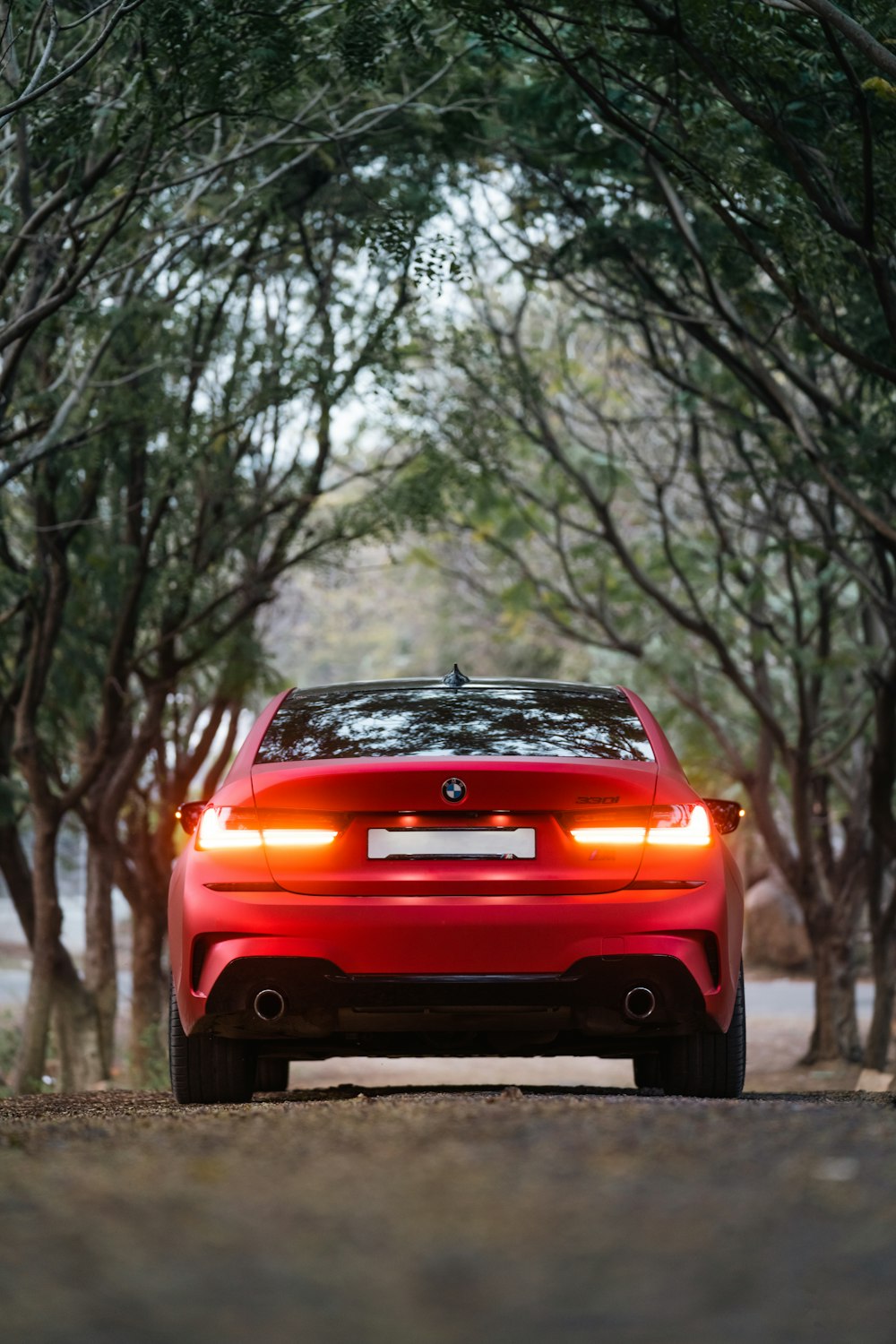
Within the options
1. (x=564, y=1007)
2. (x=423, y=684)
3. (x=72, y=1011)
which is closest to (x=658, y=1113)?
(x=564, y=1007)

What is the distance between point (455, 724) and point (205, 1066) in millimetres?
1512

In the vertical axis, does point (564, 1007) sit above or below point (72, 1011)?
above

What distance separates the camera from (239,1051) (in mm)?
→ 5812

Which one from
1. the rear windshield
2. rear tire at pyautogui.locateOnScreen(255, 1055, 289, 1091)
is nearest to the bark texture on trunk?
rear tire at pyautogui.locateOnScreen(255, 1055, 289, 1091)

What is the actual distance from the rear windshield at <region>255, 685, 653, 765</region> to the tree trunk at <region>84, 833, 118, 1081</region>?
1178cm

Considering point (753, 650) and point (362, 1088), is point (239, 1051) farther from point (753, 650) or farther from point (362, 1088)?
point (753, 650)

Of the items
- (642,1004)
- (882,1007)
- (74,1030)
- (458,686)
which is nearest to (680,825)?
(642,1004)

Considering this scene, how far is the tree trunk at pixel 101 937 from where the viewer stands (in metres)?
17.6

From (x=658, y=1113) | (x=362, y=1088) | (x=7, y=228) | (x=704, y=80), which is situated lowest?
(x=362, y=1088)

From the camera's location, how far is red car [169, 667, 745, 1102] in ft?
17.2

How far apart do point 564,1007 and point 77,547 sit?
10971mm

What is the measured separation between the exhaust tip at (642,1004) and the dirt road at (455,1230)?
97cm

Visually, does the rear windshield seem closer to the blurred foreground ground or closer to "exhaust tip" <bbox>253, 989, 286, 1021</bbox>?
"exhaust tip" <bbox>253, 989, 286, 1021</bbox>

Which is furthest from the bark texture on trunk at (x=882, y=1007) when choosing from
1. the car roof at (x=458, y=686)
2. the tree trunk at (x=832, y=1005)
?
the car roof at (x=458, y=686)
